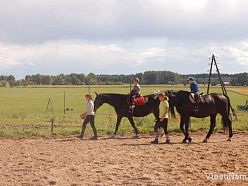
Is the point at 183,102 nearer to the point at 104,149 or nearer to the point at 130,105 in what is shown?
the point at 130,105

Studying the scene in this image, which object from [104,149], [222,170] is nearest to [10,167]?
[104,149]

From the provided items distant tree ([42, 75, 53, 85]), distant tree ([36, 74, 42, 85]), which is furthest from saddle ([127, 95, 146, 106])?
distant tree ([36, 74, 42, 85])

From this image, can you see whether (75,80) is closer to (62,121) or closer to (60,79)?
(60,79)

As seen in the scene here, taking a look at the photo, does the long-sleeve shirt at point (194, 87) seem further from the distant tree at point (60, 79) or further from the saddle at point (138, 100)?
the distant tree at point (60, 79)

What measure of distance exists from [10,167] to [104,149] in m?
3.10

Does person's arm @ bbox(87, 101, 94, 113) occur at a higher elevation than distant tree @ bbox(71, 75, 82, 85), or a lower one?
lower

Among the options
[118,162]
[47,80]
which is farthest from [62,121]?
[47,80]

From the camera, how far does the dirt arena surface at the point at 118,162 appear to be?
719 centimetres

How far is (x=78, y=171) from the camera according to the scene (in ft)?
25.8

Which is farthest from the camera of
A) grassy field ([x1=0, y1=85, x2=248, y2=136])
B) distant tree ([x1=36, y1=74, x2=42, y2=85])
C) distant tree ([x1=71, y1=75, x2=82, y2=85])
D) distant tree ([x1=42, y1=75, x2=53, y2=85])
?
distant tree ([x1=36, y1=74, x2=42, y2=85])

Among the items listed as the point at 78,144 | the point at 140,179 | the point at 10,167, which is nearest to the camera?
the point at 140,179

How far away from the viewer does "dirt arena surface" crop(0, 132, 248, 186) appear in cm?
719

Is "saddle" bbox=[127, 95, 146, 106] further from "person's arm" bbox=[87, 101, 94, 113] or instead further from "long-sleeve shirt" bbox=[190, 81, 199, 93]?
"long-sleeve shirt" bbox=[190, 81, 199, 93]

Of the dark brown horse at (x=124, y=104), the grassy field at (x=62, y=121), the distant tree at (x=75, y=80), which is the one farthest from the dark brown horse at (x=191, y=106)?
the distant tree at (x=75, y=80)
